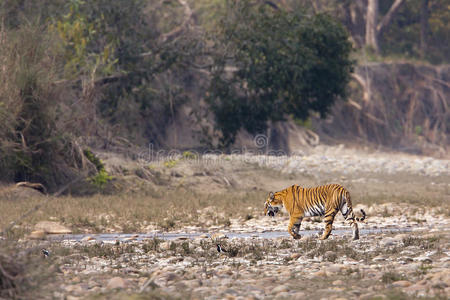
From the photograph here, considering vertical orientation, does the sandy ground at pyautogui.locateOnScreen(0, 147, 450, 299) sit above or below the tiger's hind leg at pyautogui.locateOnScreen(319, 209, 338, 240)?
below

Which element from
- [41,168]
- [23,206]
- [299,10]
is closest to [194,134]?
[299,10]

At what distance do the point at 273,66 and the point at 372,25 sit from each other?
23.5 meters

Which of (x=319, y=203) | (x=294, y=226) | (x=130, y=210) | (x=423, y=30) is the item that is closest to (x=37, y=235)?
(x=294, y=226)

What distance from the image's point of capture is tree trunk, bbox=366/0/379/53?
4931 cm

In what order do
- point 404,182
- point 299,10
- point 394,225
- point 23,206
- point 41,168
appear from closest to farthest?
point 394,225, point 23,206, point 41,168, point 404,182, point 299,10

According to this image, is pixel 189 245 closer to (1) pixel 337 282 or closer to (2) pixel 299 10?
(1) pixel 337 282

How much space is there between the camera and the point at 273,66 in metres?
28.7

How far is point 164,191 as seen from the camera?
20.9 metres

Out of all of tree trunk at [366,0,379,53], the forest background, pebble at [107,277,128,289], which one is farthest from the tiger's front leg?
tree trunk at [366,0,379,53]

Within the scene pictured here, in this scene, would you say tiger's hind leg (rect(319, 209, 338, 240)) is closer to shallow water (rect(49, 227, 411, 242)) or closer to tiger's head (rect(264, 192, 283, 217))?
tiger's head (rect(264, 192, 283, 217))

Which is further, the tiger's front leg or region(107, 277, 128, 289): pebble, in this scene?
the tiger's front leg

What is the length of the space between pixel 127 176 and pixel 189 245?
10892 mm

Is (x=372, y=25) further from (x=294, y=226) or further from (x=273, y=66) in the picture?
(x=294, y=226)

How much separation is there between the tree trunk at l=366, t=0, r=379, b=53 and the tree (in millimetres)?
19247
